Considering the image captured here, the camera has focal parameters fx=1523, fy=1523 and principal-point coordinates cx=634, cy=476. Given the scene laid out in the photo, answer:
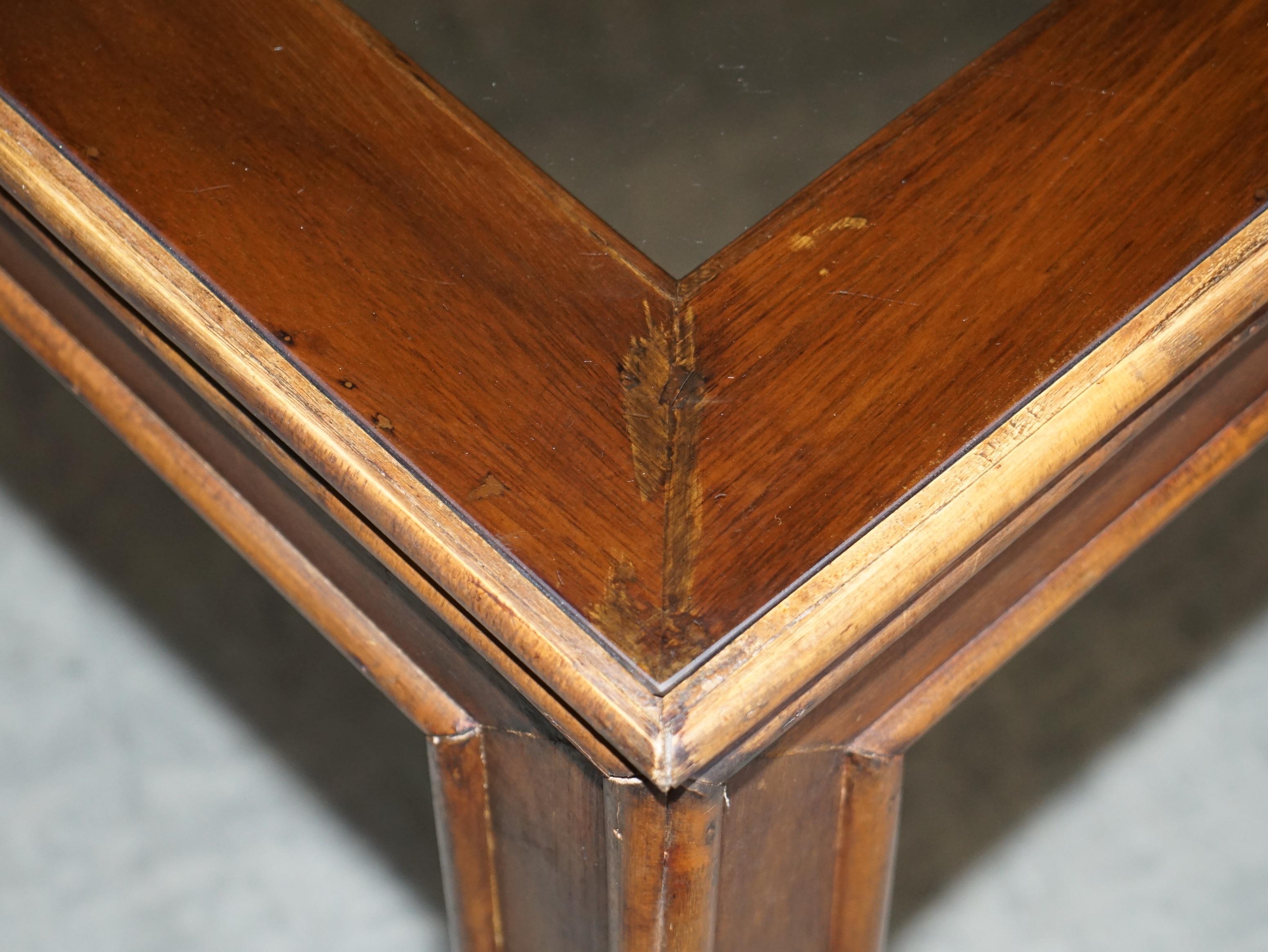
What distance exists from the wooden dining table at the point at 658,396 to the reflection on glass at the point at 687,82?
17mm

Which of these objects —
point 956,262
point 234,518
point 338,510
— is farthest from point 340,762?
point 956,262

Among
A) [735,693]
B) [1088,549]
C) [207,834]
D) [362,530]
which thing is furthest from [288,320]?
[207,834]

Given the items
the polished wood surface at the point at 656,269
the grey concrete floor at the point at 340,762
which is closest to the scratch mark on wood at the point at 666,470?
the polished wood surface at the point at 656,269

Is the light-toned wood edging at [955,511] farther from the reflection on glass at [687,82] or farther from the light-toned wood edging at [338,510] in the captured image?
the reflection on glass at [687,82]

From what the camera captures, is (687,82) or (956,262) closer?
(956,262)

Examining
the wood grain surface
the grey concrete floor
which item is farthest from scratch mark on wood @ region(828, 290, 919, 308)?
the grey concrete floor

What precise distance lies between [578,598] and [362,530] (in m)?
0.11

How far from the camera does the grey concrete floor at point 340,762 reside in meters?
1.12

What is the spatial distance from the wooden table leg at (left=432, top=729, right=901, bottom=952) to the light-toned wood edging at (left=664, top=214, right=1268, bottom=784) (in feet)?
0.16

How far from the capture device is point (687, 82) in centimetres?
69

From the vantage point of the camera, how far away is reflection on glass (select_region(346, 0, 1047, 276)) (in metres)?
0.64

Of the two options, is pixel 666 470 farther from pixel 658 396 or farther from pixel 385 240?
pixel 385 240

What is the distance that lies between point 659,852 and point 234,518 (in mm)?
271

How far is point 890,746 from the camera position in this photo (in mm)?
634
